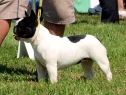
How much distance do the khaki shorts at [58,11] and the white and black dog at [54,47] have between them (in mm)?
520

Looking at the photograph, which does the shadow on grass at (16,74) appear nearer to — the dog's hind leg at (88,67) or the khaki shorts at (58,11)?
the dog's hind leg at (88,67)

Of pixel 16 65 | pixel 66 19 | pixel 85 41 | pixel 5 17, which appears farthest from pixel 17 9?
pixel 16 65

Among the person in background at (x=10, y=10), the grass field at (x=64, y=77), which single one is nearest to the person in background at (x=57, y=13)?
the person in background at (x=10, y=10)

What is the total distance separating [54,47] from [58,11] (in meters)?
0.66

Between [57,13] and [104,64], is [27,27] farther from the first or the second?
[104,64]

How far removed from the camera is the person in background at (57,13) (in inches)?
191

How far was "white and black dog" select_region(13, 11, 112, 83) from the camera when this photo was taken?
4312 mm

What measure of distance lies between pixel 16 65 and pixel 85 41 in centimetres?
168

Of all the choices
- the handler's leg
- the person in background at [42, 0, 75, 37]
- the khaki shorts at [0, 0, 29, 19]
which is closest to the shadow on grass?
the handler's leg

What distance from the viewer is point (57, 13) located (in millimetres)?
4895

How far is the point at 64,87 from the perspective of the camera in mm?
4207

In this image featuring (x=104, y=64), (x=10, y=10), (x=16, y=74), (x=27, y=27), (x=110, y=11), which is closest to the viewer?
(x=27, y=27)

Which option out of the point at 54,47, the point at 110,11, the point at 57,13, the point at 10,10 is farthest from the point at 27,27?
the point at 110,11

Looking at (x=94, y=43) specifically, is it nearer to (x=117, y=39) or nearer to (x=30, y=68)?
(x=30, y=68)
